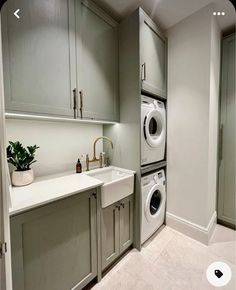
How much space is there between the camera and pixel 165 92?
6.45 feet

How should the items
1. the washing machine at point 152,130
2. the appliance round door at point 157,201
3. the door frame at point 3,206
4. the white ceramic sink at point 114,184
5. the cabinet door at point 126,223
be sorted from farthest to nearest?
the appliance round door at point 157,201, the washing machine at point 152,130, the cabinet door at point 126,223, the white ceramic sink at point 114,184, the door frame at point 3,206

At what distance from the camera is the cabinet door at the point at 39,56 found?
976 mm

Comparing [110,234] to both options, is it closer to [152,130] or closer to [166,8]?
[152,130]

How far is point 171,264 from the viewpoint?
1481mm

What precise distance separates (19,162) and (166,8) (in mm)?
2102

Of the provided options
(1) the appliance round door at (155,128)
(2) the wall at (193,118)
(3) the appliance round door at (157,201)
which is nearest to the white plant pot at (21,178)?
(1) the appliance round door at (155,128)

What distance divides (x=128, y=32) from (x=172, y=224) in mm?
2376

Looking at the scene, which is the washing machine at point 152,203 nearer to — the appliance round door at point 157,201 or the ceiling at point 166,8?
the appliance round door at point 157,201

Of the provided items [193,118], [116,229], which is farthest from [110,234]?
[193,118]

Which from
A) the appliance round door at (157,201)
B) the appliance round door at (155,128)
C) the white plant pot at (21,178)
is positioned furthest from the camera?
the appliance round door at (157,201)

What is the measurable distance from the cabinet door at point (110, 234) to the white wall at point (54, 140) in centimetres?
65
